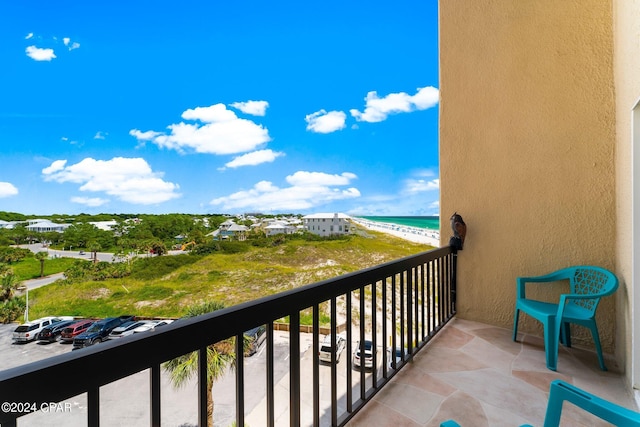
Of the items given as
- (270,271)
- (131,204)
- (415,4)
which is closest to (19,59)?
(131,204)

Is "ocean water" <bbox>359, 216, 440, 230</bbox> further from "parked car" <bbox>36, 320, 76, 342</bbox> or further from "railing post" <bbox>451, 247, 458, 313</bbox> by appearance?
"parked car" <bbox>36, 320, 76, 342</bbox>

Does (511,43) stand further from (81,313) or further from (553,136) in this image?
(81,313)

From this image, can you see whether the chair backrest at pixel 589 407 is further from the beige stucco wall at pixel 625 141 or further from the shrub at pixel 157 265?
the shrub at pixel 157 265

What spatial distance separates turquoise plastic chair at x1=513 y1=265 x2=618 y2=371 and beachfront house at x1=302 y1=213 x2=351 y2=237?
15.7m

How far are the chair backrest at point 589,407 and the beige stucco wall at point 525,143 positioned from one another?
1.99m

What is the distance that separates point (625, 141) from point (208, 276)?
21.5 meters

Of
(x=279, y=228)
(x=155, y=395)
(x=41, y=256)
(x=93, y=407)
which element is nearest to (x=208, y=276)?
(x=279, y=228)

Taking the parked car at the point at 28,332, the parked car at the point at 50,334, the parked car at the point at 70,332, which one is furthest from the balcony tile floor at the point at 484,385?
the parked car at the point at 28,332

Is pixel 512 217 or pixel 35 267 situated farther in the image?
pixel 35 267

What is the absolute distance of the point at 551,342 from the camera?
84.6 inches

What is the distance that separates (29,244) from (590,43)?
24.1 m

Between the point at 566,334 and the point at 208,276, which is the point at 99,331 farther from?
the point at 566,334

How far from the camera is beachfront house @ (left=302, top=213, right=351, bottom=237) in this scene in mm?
18562

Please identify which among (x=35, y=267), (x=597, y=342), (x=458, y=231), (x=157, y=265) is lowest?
(x=157, y=265)
